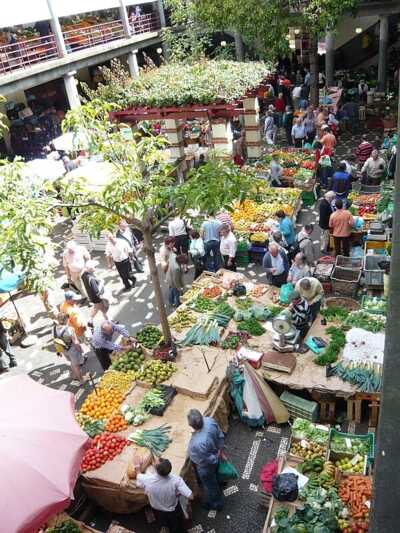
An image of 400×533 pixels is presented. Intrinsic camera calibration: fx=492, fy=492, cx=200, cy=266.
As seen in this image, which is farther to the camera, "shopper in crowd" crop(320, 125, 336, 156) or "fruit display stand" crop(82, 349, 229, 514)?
"shopper in crowd" crop(320, 125, 336, 156)

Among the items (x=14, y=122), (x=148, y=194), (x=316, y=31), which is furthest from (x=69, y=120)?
(x=14, y=122)

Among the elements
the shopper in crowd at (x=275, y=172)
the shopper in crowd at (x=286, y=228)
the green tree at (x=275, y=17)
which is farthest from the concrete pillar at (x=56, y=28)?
the shopper in crowd at (x=286, y=228)

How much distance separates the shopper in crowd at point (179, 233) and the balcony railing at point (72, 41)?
10185 millimetres

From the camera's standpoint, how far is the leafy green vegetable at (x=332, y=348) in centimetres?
690

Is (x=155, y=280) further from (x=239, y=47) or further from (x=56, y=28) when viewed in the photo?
(x=239, y=47)

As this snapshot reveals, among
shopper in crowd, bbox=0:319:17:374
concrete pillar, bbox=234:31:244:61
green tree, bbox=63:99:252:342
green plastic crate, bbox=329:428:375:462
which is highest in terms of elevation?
green tree, bbox=63:99:252:342

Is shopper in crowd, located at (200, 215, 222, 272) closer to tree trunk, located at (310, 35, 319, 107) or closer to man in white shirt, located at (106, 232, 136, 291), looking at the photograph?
man in white shirt, located at (106, 232, 136, 291)

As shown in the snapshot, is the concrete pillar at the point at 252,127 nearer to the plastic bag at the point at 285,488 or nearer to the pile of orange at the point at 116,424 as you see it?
the pile of orange at the point at 116,424

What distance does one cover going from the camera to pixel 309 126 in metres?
16.1

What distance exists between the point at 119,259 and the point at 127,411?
429 centimetres

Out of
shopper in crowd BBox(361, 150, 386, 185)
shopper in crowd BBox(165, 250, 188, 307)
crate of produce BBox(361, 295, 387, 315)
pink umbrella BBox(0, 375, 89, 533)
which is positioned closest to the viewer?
pink umbrella BBox(0, 375, 89, 533)

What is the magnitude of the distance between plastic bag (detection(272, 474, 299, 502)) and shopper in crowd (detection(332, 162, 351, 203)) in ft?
23.5

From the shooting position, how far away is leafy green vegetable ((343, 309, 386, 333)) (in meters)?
7.21

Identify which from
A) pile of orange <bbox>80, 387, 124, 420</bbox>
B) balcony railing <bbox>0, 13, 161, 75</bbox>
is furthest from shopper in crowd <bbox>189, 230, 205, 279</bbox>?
balcony railing <bbox>0, 13, 161, 75</bbox>
